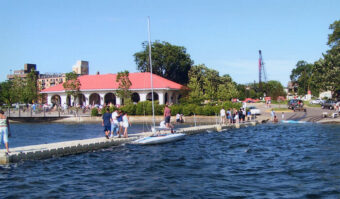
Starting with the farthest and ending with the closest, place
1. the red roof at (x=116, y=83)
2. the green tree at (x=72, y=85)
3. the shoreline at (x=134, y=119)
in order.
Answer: the green tree at (x=72, y=85) < the red roof at (x=116, y=83) < the shoreline at (x=134, y=119)

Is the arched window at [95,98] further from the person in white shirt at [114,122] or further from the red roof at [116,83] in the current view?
the person in white shirt at [114,122]

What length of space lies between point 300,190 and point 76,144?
13725 mm

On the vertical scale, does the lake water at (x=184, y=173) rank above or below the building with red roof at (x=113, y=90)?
below

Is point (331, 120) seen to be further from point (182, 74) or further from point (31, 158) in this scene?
point (182, 74)

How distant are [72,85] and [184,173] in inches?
2014

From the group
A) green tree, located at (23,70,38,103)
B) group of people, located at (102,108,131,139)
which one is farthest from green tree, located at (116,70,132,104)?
group of people, located at (102,108,131,139)

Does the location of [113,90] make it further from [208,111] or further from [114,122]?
[114,122]

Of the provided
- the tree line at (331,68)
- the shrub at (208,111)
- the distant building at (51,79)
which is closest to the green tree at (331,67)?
the tree line at (331,68)

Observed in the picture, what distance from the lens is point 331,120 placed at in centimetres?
4112

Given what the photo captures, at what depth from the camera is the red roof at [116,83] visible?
2470 inches

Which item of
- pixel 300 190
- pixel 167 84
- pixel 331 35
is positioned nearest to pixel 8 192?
pixel 300 190

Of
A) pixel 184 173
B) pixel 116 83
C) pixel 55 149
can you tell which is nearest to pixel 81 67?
pixel 116 83

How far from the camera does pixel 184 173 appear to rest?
1661 cm

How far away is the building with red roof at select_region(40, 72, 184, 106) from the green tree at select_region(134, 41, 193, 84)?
37.5 feet
